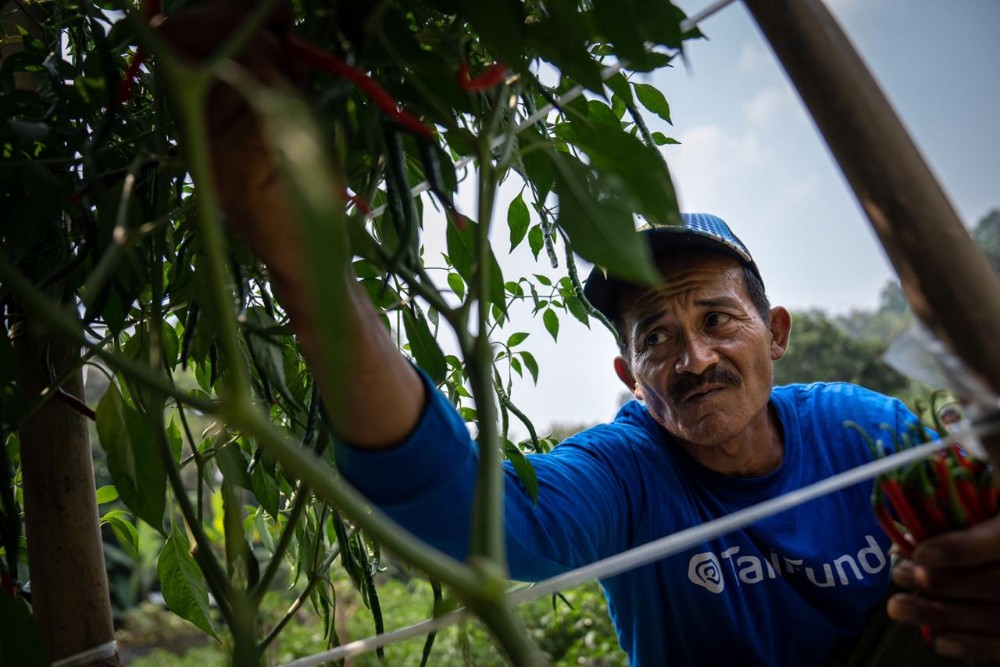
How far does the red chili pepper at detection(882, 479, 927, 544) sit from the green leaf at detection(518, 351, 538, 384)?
516 mm

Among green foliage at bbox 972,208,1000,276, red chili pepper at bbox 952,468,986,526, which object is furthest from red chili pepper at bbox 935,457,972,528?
green foliage at bbox 972,208,1000,276

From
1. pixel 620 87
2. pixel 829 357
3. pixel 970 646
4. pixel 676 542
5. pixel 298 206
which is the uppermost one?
pixel 829 357

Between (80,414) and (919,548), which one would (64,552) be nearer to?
(80,414)

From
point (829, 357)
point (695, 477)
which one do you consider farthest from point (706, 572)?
point (829, 357)

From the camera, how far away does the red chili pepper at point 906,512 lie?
0.45 m

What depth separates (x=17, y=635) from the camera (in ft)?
1.47

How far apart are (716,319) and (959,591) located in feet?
2.10

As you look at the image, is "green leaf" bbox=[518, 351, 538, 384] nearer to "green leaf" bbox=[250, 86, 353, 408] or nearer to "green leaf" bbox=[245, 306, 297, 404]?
"green leaf" bbox=[245, 306, 297, 404]

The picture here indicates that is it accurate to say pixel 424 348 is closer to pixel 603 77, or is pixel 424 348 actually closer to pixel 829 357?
pixel 603 77

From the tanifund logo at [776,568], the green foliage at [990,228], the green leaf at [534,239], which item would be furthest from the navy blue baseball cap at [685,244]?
the green foliage at [990,228]

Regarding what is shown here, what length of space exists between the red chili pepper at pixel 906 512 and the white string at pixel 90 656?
1.87 feet

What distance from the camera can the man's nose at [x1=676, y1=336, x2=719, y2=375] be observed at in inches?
39.5

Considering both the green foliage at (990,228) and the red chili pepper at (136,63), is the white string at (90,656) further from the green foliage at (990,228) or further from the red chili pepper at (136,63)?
the green foliage at (990,228)

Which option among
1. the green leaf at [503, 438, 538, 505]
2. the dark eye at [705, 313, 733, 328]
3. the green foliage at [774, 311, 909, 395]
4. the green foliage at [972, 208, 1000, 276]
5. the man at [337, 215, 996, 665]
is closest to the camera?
the green leaf at [503, 438, 538, 505]
